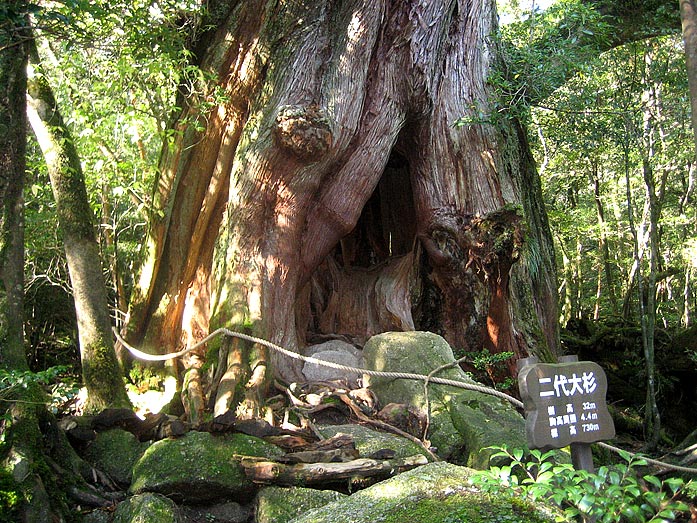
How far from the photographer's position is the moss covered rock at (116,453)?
147 inches

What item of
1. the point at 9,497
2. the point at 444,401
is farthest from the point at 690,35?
the point at 9,497

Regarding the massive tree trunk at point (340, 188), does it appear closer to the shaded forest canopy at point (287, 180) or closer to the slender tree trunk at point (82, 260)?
the shaded forest canopy at point (287, 180)

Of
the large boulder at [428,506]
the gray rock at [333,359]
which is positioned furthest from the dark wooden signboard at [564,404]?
the gray rock at [333,359]

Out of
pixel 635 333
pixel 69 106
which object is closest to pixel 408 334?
pixel 69 106

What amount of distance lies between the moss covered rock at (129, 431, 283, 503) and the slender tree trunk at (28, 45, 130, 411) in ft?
3.32

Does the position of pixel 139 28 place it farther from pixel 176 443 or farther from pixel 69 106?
pixel 176 443

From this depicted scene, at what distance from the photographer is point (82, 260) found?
4.32 m

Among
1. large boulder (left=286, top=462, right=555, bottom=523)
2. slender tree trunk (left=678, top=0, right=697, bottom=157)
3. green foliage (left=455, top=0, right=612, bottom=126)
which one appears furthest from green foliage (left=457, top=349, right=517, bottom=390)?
large boulder (left=286, top=462, right=555, bottom=523)

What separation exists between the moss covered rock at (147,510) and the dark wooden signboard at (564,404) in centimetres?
185

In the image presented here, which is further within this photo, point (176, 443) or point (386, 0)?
point (386, 0)

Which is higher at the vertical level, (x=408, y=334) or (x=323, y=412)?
(x=408, y=334)

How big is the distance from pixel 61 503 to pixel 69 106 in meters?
5.06

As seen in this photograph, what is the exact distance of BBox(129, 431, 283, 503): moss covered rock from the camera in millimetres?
3338

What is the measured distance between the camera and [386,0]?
7.05 metres
